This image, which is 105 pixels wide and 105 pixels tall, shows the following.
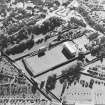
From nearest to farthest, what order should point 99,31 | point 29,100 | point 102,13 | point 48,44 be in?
1. point 29,100
2. point 48,44
3. point 99,31
4. point 102,13

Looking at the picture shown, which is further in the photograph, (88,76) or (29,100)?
(88,76)

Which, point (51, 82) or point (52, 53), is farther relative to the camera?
point (52, 53)

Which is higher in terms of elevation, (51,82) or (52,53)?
(52,53)

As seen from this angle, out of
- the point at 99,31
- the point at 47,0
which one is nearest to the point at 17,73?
the point at 99,31

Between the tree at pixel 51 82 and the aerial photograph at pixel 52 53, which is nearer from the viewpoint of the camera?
the aerial photograph at pixel 52 53

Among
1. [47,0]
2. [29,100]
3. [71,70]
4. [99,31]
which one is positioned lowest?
[29,100]

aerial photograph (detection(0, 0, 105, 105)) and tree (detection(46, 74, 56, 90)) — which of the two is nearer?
aerial photograph (detection(0, 0, 105, 105))

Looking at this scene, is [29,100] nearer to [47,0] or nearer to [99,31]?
[99,31]

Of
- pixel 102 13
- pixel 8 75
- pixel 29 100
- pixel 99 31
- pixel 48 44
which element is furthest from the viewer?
pixel 102 13
